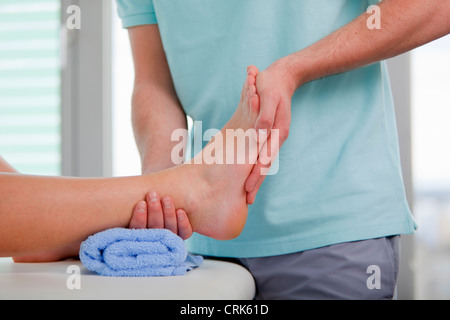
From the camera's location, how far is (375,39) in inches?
31.9

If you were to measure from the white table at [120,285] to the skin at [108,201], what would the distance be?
2.1 inches

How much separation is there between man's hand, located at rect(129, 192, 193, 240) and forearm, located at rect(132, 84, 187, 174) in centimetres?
23

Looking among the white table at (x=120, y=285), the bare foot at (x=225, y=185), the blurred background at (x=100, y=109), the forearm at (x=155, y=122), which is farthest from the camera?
the blurred background at (x=100, y=109)

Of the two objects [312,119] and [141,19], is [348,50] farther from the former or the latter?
[141,19]

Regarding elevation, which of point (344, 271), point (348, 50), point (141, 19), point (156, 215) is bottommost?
point (344, 271)

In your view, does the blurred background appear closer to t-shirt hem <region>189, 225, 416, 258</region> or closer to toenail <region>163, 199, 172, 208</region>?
t-shirt hem <region>189, 225, 416, 258</region>

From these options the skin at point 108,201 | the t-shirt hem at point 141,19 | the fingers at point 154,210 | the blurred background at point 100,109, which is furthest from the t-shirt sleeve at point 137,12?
the blurred background at point 100,109

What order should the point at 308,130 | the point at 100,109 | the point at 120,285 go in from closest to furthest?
the point at 120,285
the point at 308,130
the point at 100,109

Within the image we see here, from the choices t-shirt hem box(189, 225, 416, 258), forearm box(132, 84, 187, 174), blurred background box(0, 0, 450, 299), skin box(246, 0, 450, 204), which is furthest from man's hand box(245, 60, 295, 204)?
blurred background box(0, 0, 450, 299)

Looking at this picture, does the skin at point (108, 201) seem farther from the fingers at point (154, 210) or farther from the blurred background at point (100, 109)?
the blurred background at point (100, 109)

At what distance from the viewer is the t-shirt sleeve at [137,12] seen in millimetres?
1103

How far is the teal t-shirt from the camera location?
86 cm

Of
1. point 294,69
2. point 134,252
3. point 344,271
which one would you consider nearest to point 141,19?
point 294,69

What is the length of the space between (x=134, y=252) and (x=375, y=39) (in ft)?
1.67
